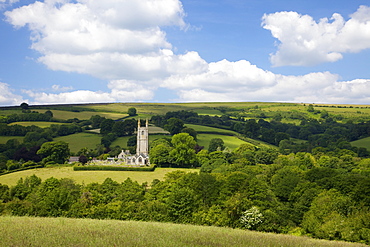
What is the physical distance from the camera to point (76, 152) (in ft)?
405

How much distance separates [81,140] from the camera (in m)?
139

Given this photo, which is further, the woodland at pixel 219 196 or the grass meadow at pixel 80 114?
the grass meadow at pixel 80 114

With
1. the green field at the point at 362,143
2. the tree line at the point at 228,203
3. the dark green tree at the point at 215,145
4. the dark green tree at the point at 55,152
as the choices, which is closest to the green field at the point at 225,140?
the dark green tree at the point at 215,145

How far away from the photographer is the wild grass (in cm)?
13025

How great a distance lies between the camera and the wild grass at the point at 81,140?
427 ft

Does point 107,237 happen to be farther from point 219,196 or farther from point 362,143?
point 362,143

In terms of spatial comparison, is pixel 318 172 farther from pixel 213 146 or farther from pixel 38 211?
pixel 213 146

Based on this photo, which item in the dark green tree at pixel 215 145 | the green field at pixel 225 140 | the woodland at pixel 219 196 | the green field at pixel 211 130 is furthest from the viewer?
the green field at pixel 211 130

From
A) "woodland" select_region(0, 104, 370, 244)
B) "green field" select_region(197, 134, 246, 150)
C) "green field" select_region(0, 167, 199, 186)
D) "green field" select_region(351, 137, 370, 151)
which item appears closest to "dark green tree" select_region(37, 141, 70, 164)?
"woodland" select_region(0, 104, 370, 244)

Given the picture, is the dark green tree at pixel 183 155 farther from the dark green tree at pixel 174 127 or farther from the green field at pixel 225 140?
the dark green tree at pixel 174 127

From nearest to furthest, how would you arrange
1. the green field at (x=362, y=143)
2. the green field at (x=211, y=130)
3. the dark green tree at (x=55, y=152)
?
the dark green tree at (x=55, y=152) → the green field at (x=362, y=143) → the green field at (x=211, y=130)

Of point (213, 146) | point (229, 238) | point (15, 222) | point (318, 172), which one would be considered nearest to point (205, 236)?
point (229, 238)

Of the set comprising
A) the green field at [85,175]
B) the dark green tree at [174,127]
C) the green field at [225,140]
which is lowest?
the green field at [85,175]

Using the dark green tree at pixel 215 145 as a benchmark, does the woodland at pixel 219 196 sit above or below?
above
